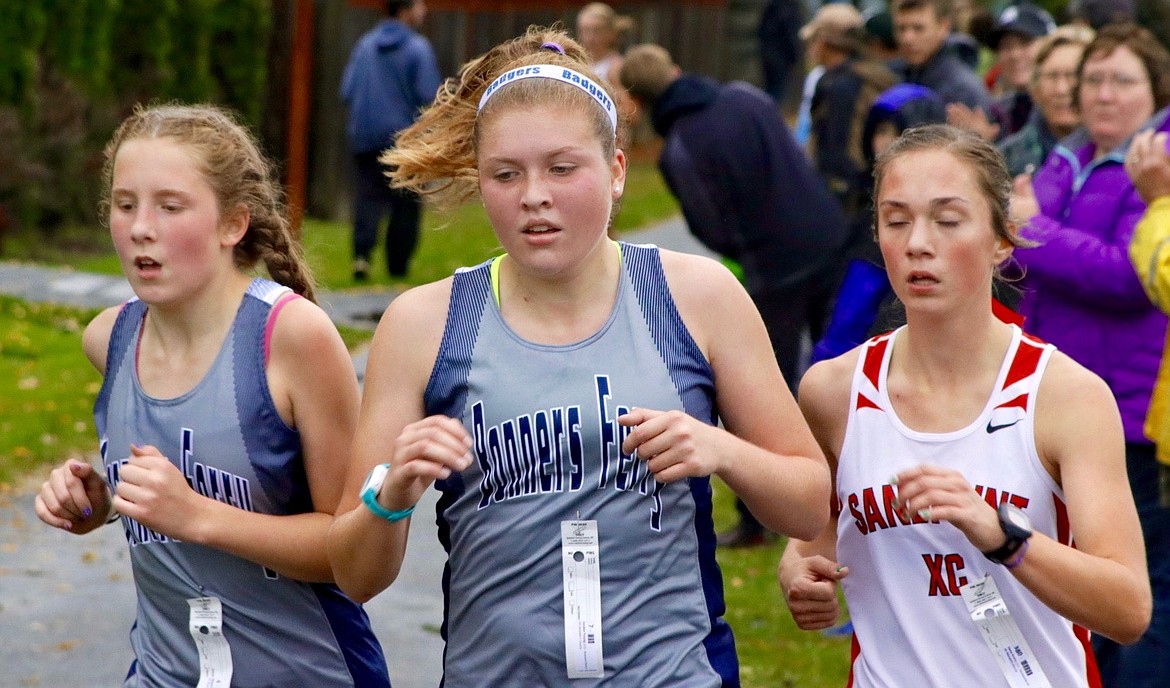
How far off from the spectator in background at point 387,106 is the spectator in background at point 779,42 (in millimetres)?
9219

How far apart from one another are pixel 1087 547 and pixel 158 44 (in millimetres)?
14028

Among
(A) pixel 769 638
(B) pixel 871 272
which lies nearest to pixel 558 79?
(B) pixel 871 272

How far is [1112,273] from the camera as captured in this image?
504cm

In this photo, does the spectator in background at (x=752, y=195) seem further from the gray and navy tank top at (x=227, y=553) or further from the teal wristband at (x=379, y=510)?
the teal wristband at (x=379, y=510)

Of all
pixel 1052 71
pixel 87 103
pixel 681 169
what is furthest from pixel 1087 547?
pixel 87 103

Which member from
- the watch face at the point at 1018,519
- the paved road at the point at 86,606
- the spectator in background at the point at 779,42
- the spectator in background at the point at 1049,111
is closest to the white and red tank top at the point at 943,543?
the watch face at the point at 1018,519

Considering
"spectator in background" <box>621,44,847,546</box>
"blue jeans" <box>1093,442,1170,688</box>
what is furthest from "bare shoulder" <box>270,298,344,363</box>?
→ "spectator in background" <box>621,44,847,546</box>

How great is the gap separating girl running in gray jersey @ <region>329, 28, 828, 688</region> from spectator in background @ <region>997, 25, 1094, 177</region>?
11.8 ft

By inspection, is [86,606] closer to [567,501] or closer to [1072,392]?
[567,501]

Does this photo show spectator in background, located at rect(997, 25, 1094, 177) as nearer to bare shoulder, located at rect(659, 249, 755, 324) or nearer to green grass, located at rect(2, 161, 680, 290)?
bare shoulder, located at rect(659, 249, 755, 324)

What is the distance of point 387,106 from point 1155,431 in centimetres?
958

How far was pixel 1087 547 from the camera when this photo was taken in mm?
2984

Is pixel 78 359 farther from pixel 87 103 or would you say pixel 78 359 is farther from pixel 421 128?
pixel 421 128

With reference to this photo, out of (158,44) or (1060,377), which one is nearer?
(1060,377)
